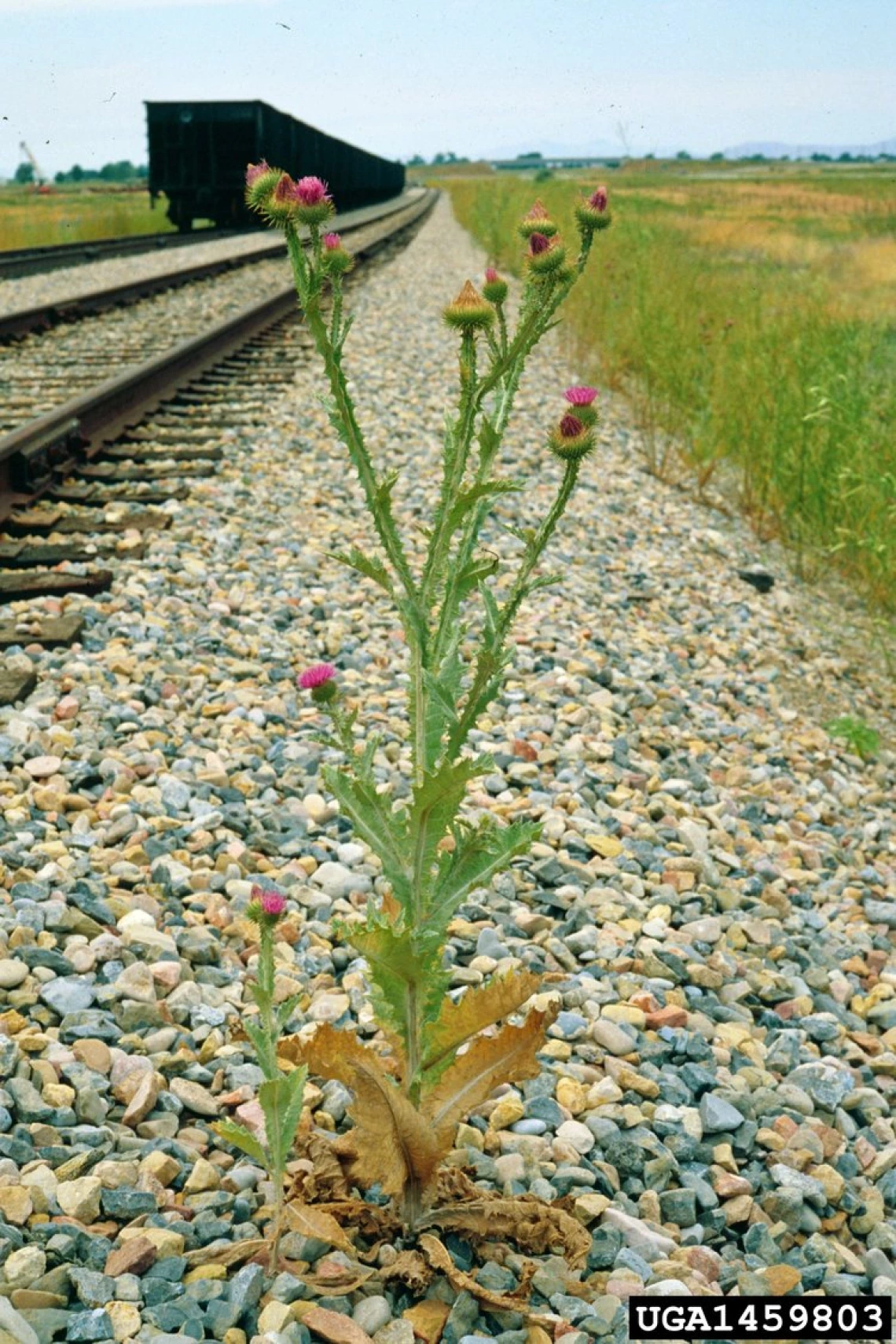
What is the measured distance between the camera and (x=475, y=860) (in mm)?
1896

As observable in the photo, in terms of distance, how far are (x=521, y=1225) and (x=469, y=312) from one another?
1397 mm

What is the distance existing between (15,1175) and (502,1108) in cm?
86

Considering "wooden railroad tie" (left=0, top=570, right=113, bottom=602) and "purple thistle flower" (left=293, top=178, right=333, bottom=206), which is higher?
"purple thistle flower" (left=293, top=178, right=333, bottom=206)

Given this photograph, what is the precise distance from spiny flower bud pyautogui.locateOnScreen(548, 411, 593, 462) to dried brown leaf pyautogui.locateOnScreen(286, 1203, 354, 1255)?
121 centimetres

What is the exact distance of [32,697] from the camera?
11.8 feet

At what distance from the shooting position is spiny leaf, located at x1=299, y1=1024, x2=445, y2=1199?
1.92 metres

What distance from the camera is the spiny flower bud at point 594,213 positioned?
6.33 ft

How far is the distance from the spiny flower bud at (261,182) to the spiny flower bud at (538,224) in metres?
0.37

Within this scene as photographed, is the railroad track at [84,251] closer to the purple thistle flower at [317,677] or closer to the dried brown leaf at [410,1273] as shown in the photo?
the purple thistle flower at [317,677]

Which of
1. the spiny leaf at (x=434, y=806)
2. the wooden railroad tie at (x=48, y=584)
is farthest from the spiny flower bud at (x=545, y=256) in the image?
the wooden railroad tie at (x=48, y=584)

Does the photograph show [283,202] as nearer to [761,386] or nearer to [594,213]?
[594,213]

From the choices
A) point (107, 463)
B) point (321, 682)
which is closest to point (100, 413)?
point (107, 463)

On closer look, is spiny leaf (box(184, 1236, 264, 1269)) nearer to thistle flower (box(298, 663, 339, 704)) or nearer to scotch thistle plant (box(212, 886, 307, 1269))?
scotch thistle plant (box(212, 886, 307, 1269))

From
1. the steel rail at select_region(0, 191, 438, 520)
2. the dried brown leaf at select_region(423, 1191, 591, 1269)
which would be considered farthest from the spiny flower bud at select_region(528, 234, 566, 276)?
the steel rail at select_region(0, 191, 438, 520)
